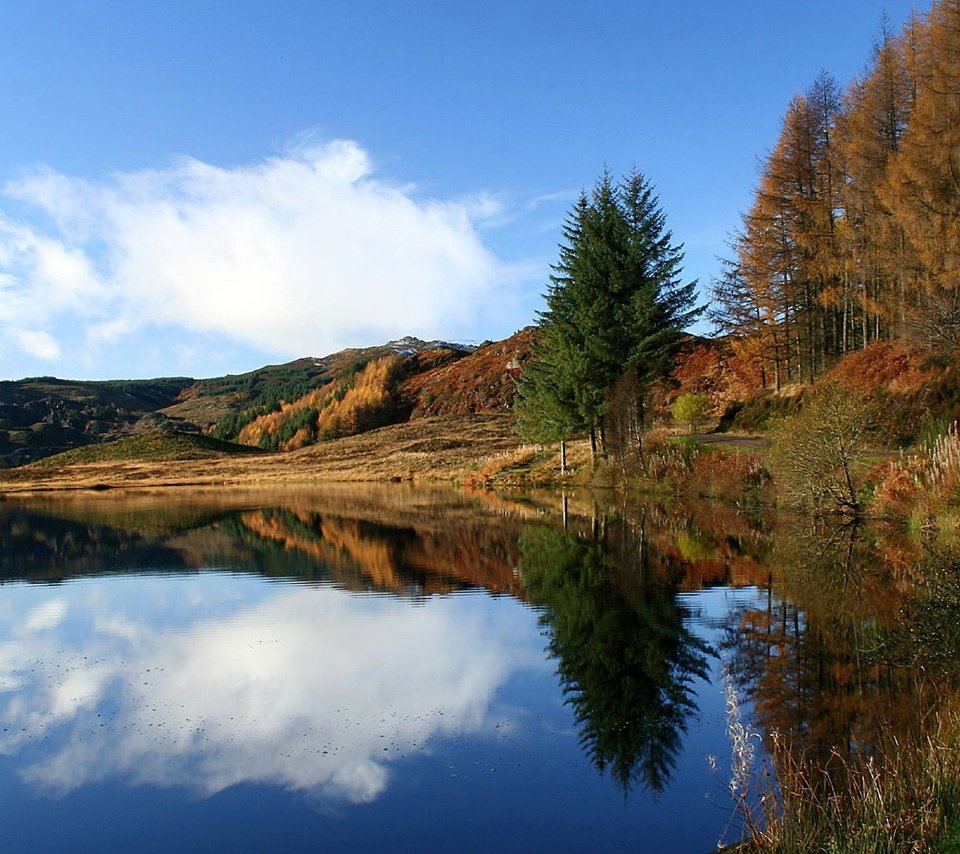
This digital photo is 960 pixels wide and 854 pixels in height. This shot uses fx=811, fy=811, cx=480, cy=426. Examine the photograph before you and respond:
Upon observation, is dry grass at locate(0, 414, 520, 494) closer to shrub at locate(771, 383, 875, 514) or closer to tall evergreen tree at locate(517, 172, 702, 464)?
tall evergreen tree at locate(517, 172, 702, 464)

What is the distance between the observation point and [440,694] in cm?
921

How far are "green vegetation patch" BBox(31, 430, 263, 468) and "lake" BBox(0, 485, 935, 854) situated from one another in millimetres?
59894

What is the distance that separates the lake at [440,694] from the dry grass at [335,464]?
37.2 meters

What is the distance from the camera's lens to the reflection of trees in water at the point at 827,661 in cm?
711

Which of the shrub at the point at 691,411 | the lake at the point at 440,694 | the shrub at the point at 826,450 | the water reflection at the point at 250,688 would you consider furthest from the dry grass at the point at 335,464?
the water reflection at the point at 250,688

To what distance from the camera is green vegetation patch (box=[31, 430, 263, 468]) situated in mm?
75500

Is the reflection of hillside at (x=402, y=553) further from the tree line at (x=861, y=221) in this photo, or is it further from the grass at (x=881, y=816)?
the tree line at (x=861, y=221)

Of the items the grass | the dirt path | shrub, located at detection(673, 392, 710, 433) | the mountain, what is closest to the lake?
the grass

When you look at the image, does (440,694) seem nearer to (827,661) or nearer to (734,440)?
(827,661)

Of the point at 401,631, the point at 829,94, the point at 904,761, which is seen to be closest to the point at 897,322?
the point at 829,94

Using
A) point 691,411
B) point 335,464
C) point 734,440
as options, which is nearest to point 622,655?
point 734,440

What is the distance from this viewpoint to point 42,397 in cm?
15088

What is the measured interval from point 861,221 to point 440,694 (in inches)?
1236

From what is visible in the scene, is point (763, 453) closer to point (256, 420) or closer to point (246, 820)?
point (246, 820)
